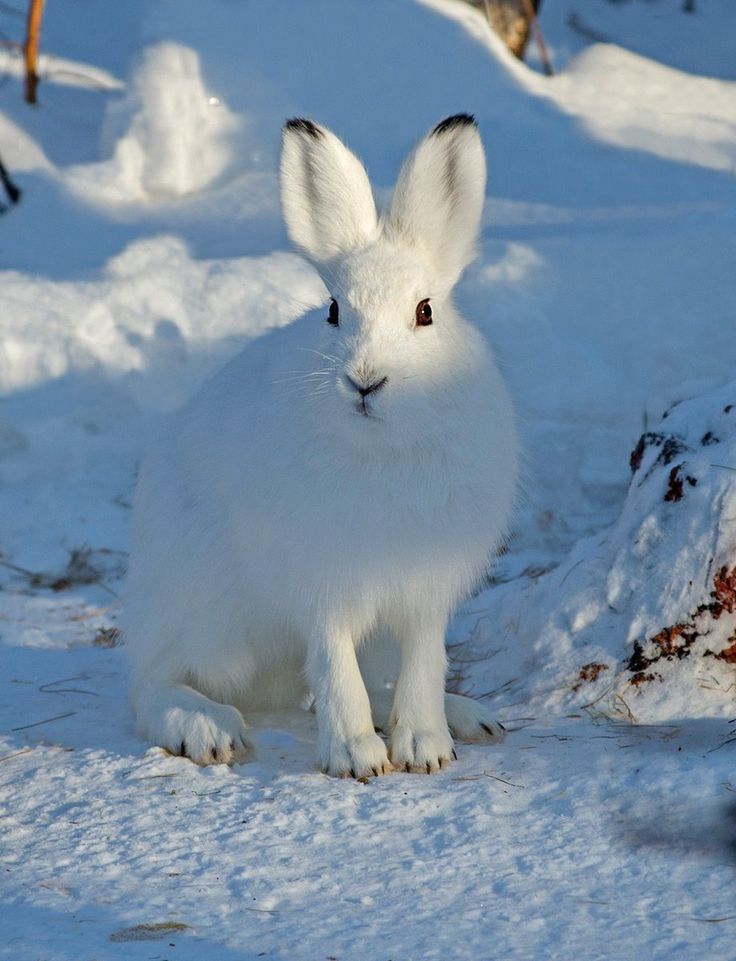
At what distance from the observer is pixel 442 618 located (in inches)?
148

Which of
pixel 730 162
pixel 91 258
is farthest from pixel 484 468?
pixel 730 162

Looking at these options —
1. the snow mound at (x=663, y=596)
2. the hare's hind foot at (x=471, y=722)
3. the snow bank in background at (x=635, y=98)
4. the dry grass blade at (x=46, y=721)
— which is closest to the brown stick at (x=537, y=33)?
the snow bank in background at (x=635, y=98)

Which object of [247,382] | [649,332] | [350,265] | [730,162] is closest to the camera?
[350,265]

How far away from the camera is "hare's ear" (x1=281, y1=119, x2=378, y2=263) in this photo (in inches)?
144

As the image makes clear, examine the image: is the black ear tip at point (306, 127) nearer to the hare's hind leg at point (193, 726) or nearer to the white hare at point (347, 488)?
the white hare at point (347, 488)

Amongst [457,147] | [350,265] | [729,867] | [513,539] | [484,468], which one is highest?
[457,147]

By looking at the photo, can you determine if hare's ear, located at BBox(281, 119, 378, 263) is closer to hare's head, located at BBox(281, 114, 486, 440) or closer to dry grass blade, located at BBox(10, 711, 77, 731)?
hare's head, located at BBox(281, 114, 486, 440)

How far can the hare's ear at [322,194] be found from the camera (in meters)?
3.66

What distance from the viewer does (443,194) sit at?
12.0 ft

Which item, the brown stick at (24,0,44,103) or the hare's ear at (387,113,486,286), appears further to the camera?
the brown stick at (24,0,44,103)

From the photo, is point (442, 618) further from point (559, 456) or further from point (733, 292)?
point (733, 292)

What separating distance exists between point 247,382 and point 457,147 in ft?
2.81

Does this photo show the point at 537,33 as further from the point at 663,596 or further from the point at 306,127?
the point at 663,596

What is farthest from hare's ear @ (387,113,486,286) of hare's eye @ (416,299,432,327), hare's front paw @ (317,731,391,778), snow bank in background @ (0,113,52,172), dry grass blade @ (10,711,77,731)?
snow bank in background @ (0,113,52,172)
